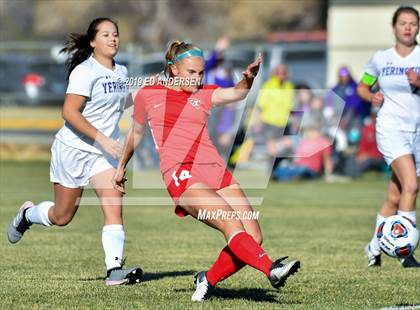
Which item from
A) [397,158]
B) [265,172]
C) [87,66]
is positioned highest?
[87,66]

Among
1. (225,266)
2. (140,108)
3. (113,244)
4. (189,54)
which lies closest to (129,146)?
(140,108)

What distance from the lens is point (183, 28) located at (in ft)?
153

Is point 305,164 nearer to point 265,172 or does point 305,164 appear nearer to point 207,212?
point 265,172

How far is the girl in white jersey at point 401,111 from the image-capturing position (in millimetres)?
9133

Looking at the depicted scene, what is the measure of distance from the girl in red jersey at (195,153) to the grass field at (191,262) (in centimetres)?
45

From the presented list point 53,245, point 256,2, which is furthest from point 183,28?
point 53,245

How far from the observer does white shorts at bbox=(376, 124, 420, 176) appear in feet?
30.3

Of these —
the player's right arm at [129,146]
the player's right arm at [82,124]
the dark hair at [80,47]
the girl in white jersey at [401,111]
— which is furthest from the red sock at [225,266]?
the girl in white jersey at [401,111]

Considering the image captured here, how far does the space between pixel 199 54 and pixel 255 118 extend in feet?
44.3

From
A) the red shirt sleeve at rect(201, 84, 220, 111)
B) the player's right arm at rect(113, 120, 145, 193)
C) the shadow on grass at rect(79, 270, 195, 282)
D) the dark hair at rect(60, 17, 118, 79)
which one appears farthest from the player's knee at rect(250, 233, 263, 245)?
the dark hair at rect(60, 17, 118, 79)

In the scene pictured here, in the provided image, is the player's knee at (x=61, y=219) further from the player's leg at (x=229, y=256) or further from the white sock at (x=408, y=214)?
the white sock at (x=408, y=214)

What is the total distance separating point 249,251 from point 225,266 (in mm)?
399

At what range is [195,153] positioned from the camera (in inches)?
280

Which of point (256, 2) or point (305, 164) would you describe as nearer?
point (305, 164)
